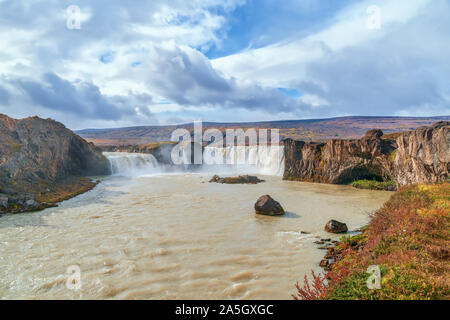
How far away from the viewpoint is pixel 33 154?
31.1 meters

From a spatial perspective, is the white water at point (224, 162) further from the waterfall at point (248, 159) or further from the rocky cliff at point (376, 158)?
the rocky cliff at point (376, 158)

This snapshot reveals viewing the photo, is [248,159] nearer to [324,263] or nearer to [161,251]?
[161,251]

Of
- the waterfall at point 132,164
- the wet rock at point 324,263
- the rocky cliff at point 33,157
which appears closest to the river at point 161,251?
the wet rock at point 324,263

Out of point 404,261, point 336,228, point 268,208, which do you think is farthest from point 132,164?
point 404,261

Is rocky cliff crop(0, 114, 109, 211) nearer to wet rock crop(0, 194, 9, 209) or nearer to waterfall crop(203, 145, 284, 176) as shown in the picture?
wet rock crop(0, 194, 9, 209)

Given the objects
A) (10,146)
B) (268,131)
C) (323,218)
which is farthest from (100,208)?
(268,131)

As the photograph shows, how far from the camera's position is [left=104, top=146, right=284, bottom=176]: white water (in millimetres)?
55094

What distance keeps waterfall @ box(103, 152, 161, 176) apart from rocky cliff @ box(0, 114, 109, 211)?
31.5 ft

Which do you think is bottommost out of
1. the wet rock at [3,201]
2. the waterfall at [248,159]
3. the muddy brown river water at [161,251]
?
the muddy brown river water at [161,251]

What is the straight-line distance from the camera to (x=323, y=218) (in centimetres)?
1802

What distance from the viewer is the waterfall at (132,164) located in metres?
55.5

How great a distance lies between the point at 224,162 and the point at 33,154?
4610 cm

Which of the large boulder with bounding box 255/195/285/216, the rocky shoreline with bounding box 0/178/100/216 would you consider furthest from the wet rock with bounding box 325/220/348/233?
the rocky shoreline with bounding box 0/178/100/216
